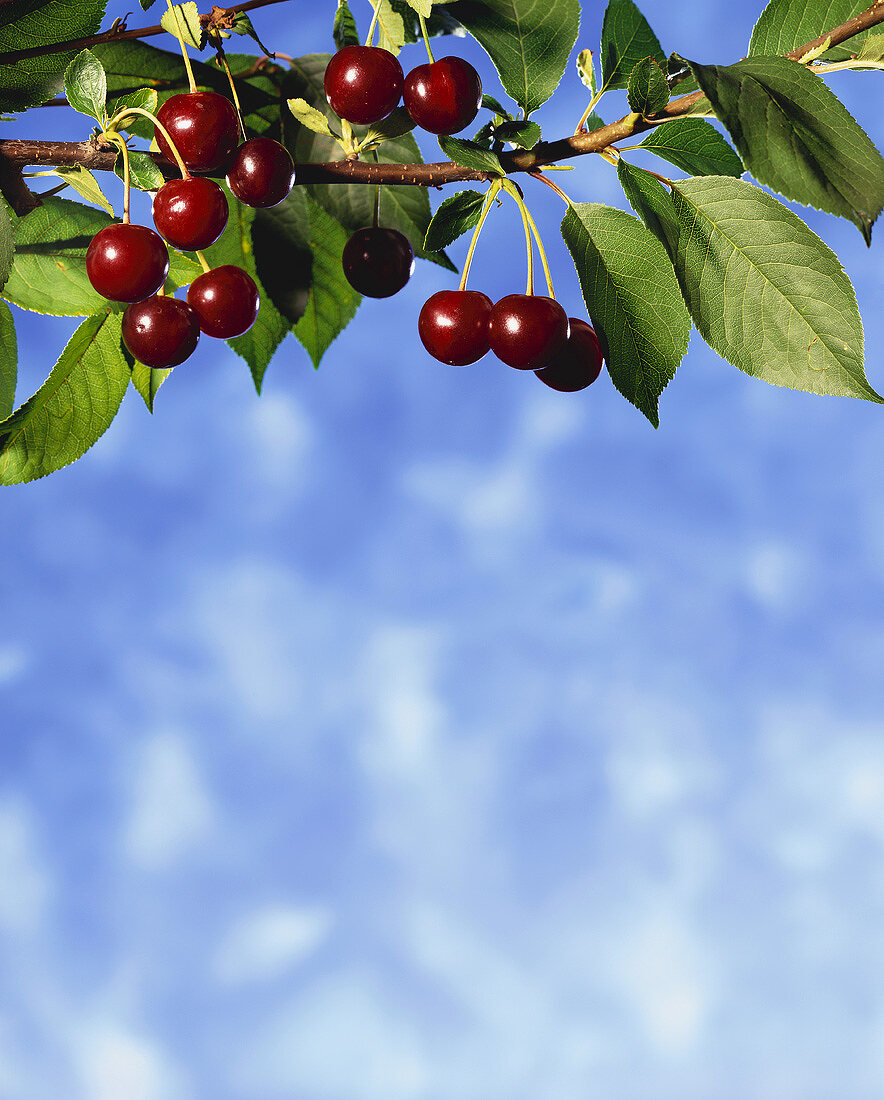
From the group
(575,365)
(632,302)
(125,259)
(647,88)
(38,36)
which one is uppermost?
(38,36)

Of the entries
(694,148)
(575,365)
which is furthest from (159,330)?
(694,148)

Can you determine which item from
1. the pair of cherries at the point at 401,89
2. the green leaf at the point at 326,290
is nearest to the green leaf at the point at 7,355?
the green leaf at the point at 326,290

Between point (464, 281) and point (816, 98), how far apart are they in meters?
0.56

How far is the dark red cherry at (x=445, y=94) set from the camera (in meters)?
1.19

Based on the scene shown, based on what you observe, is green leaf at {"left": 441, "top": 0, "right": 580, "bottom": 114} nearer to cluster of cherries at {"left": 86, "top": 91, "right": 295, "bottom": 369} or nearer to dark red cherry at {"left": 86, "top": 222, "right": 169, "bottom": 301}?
cluster of cherries at {"left": 86, "top": 91, "right": 295, "bottom": 369}

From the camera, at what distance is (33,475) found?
142cm

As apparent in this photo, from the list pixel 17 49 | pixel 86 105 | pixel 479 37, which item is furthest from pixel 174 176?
pixel 479 37

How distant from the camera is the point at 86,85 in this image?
116cm

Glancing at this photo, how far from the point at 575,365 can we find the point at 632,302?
0.63 ft

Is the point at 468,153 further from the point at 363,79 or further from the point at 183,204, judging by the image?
the point at 183,204

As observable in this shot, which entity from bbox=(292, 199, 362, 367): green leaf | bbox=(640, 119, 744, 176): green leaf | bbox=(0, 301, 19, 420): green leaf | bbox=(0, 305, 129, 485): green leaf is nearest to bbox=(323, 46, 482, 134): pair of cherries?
bbox=(640, 119, 744, 176): green leaf

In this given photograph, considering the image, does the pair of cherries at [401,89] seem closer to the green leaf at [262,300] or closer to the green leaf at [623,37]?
the green leaf at [623,37]

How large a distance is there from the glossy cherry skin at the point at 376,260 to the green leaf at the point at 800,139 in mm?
537

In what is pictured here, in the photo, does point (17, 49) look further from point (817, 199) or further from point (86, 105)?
point (817, 199)
